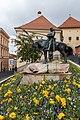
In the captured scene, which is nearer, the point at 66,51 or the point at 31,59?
the point at 66,51

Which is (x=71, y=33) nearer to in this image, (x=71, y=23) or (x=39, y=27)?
(x=71, y=23)

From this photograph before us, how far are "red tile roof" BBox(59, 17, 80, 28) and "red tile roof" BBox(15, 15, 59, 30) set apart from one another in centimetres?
1173

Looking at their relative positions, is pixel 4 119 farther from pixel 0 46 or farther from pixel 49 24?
pixel 0 46

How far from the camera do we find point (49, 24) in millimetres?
65375

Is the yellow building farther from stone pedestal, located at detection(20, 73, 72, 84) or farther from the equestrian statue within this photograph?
stone pedestal, located at detection(20, 73, 72, 84)

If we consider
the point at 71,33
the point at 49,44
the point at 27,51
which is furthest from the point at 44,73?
the point at 71,33

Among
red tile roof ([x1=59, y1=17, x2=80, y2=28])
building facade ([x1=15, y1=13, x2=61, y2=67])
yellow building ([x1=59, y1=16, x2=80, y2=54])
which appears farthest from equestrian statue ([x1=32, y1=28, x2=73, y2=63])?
red tile roof ([x1=59, y1=17, x2=80, y2=28])

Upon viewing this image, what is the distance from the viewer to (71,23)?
8144cm

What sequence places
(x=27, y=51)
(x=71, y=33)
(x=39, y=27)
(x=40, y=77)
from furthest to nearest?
(x=71, y=33), (x=39, y=27), (x=27, y=51), (x=40, y=77)

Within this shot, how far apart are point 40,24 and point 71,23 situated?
2052cm

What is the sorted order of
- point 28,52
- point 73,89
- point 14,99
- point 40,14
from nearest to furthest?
point 14,99
point 73,89
point 28,52
point 40,14

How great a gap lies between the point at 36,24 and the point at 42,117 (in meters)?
60.2

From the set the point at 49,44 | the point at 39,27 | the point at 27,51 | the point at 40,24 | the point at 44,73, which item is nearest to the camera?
the point at 44,73

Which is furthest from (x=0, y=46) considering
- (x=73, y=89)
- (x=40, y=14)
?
(x=73, y=89)
